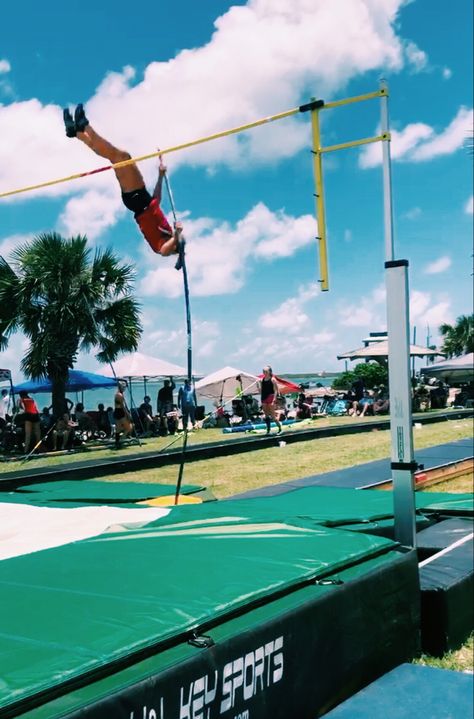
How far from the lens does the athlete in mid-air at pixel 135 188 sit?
4.64 m

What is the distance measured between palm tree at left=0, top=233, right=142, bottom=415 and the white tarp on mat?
1260 mm

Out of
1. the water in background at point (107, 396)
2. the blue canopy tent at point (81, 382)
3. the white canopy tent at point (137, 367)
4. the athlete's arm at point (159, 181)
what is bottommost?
the water in background at point (107, 396)

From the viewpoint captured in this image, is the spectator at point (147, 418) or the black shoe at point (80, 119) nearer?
the black shoe at point (80, 119)

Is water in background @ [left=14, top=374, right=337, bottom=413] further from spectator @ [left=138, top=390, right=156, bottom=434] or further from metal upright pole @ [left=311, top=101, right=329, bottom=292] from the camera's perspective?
metal upright pole @ [left=311, top=101, right=329, bottom=292]

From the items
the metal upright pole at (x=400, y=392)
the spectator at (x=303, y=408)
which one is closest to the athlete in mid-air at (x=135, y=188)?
the metal upright pole at (x=400, y=392)

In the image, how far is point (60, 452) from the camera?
5.18 metres

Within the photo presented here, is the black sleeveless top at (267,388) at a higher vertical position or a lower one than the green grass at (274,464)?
Answer: higher

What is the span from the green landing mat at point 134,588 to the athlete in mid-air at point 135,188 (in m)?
2.55

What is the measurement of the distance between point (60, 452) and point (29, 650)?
3767 millimetres

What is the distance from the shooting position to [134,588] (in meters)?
1.94

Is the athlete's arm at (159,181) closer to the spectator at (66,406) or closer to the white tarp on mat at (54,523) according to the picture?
the spectator at (66,406)

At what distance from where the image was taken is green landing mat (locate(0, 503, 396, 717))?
148 centimetres

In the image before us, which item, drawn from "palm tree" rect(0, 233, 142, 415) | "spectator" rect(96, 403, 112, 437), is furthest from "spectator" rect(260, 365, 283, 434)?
"palm tree" rect(0, 233, 142, 415)

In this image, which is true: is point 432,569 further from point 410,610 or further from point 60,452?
point 60,452
